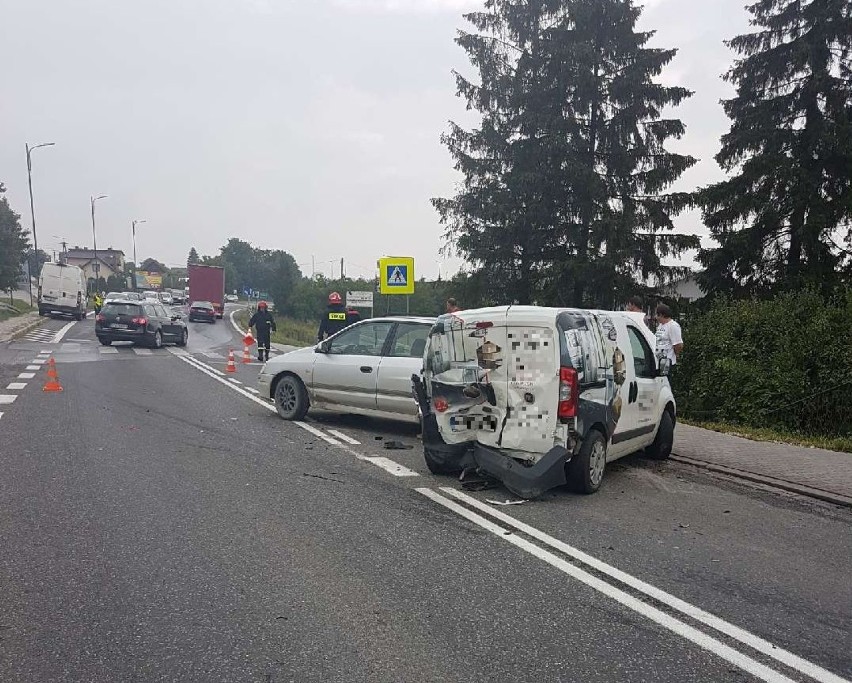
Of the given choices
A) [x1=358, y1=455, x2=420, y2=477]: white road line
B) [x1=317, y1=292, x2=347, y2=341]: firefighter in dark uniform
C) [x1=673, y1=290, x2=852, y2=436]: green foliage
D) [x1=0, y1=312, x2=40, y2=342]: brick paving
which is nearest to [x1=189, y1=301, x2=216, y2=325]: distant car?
[x1=0, y1=312, x2=40, y2=342]: brick paving

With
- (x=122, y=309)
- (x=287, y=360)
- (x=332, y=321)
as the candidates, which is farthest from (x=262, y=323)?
(x=287, y=360)

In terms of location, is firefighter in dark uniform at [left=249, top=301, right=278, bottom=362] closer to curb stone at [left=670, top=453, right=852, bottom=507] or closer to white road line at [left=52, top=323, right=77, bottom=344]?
white road line at [left=52, top=323, right=77, bottom=344]

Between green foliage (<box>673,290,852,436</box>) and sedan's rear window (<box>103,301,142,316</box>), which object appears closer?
green foliage (<box>673,290,852,436</box>)

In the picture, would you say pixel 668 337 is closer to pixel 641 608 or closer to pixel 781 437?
pixel 781 437

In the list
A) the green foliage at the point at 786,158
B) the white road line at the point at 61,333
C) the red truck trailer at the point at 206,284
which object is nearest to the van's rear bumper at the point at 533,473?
the green foliage at the point at 786,158

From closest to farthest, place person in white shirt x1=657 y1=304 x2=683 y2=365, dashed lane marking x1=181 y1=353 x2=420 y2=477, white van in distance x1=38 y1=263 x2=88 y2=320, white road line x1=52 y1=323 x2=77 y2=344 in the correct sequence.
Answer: dashed lane marking x1=181 y1=353 x2=420 y2=477
person in white shirt x1=657 y1=304 x2=683 y2=365
white road line x1=52 y1=323 x2=77 y2=344
white van in distance x1=38 y1=263 x2=88 y2=320

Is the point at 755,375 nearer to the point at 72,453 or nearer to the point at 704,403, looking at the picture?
the point at 704,403

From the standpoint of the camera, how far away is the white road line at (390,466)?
738 centimetres

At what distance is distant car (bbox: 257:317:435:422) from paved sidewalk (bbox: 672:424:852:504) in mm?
3496

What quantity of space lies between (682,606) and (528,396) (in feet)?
8.77

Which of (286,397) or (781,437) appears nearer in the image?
(781,437)

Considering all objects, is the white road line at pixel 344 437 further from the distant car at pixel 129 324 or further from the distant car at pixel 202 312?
the distant car at pixel 202 312

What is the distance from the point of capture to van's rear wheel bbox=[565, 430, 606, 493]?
6.59 m

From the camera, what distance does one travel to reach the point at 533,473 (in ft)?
20.9
